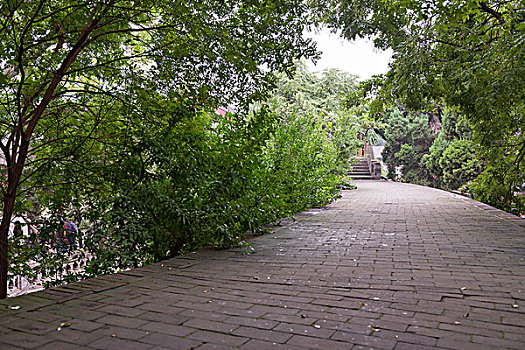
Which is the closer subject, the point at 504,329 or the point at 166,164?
the point at 504,329

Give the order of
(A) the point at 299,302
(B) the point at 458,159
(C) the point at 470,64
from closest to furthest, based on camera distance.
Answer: (A) the point at 299,302 → (C) the point at 470,64 → (B) the point at 458,159

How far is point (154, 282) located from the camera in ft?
13.2

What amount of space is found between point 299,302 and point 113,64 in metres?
3.34

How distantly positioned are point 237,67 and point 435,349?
3.51 m

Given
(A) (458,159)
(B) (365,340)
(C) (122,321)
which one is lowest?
(B) (365,340)

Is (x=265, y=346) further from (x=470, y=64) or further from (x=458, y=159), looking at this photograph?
(x=458, y=159)

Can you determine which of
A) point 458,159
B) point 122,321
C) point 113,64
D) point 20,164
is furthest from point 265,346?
point 458,159

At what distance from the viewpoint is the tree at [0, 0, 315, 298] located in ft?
13.2

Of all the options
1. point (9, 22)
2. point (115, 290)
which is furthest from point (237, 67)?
point (115, 290)

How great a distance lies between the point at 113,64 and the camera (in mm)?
4684

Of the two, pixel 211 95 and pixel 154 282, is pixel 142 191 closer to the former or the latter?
pixel 154 282

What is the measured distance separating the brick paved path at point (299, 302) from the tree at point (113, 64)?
1.50m

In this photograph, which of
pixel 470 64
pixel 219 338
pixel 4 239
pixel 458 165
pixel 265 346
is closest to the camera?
pixel 265 346

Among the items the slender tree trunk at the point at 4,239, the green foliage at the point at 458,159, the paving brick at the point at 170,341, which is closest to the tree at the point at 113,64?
the slender tree trunk at the point at 4,239
